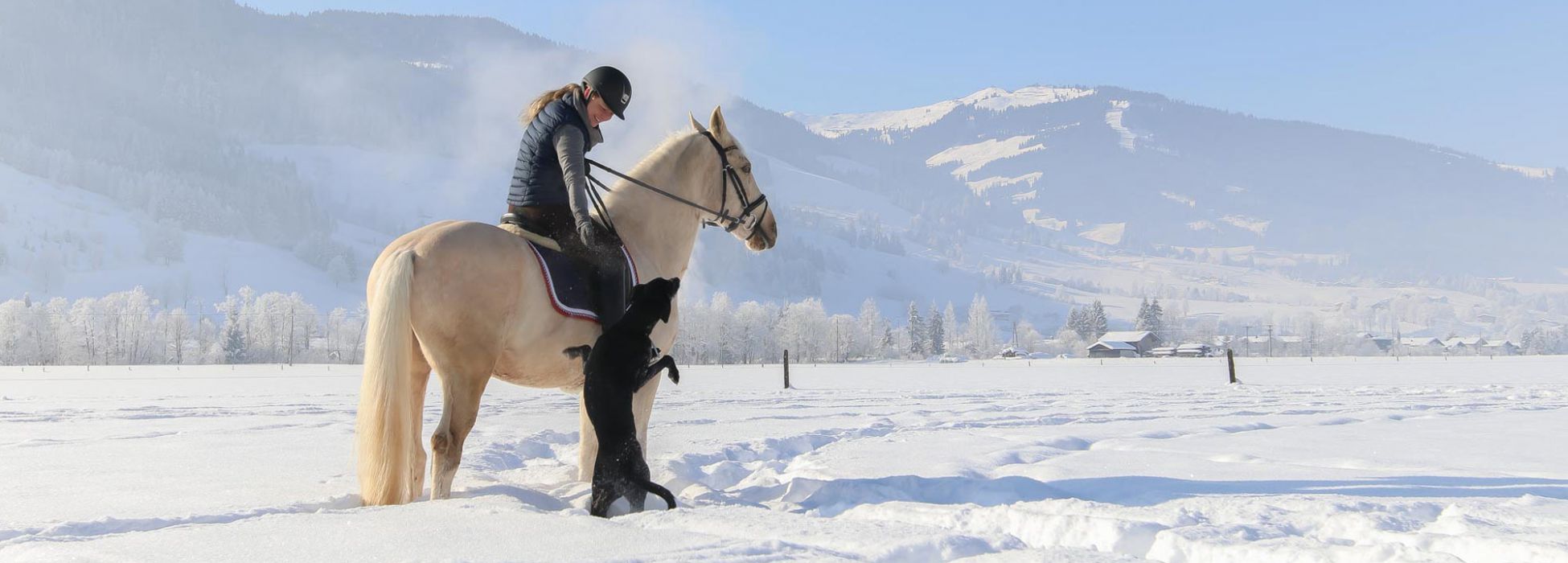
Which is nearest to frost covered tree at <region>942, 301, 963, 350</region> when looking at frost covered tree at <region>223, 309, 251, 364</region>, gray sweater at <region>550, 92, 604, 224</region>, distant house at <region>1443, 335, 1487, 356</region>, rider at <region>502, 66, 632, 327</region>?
distant house at <region>1443, 335, 1487, 356</region>

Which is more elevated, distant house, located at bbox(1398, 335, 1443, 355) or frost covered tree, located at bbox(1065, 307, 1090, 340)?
frost covered tree, located at bbox(1065, 307, 1090, 340)

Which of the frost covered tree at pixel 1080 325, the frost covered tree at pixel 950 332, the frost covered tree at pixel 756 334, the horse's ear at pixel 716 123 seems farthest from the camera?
the frost covered tree at pixel 950 332

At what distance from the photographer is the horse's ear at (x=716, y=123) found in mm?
6578

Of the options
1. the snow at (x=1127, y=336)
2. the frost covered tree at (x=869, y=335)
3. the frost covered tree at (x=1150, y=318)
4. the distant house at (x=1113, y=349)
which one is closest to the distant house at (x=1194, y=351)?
the snow at (x=1127, y=336)

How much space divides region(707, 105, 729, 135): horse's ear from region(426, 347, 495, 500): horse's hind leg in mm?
2432

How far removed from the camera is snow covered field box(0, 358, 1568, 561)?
3.59 metres

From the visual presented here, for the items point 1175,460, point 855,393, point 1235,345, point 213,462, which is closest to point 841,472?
point 1175,460

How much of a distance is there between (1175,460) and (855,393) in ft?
48.2

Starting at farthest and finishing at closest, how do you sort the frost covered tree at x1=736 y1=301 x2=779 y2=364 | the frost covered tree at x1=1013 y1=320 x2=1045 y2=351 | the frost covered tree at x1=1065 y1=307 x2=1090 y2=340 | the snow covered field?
the frost covered tree at x1=1013 y1=320 x2=1045 y2=351 → the frost covered tree at x1=1065 y1=307 x2=1090 y2=340 → the frost covered tree at x1=736 y1=301 x2=779 y2=364 → the snow covered field

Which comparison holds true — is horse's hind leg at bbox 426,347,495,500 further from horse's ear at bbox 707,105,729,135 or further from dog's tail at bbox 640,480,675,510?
horse's ear at bbox 707,105,729,135

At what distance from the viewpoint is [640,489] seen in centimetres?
471

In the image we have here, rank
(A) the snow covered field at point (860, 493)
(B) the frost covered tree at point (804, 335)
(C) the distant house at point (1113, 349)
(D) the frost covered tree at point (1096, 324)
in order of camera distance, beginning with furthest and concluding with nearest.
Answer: (D) the frost covered tree at point (1096, 324) → (C) the distant house at point (1113, 349) → (B) the frost covered tree at point (804, 335) → (A) the snow covered field at point (860, 493)

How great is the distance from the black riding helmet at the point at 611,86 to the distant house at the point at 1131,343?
127436mm

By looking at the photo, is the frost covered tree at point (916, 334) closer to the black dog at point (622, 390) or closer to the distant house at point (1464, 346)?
the distant house at point (1464, 346)
